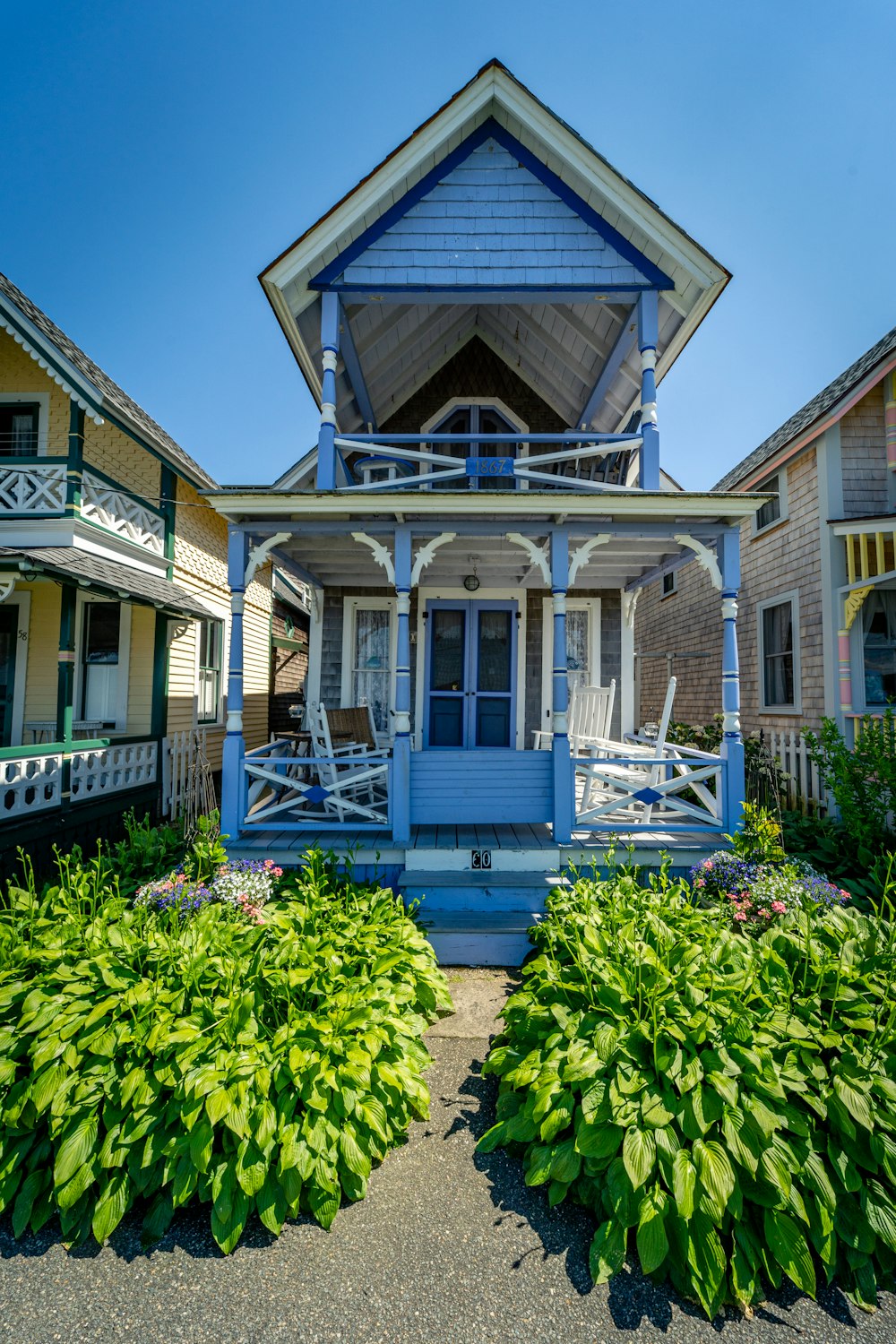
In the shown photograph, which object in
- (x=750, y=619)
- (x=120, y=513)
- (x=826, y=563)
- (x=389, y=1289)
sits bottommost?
(x=389, y=1289)

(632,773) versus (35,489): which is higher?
(35,489)

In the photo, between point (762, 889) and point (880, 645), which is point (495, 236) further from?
point (880, 645)

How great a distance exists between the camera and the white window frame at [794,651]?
9227mm

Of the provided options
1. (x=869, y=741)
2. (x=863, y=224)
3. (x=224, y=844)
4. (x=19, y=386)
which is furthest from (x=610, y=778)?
(x=863, y=224)

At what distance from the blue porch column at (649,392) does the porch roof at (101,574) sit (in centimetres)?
628

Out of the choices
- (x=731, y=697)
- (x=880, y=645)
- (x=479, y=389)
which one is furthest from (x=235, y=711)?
(x=880, y=645)

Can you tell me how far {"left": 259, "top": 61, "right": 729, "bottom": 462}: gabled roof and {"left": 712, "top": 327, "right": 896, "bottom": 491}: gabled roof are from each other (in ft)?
8.99

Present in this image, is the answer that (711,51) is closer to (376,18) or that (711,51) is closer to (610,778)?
(376,18)

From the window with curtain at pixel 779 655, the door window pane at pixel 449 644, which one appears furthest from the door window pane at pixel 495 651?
the window with curtain at pixel 779 655

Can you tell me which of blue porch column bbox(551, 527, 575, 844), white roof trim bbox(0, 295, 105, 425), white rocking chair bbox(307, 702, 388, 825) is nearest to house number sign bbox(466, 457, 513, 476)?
blue porch column bbox(551, 527, 575, 844)

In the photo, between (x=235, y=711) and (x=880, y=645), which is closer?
(x=235, y=711)

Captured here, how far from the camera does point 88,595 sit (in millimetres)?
9445

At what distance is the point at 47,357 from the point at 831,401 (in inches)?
410

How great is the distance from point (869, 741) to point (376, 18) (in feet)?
32.5
